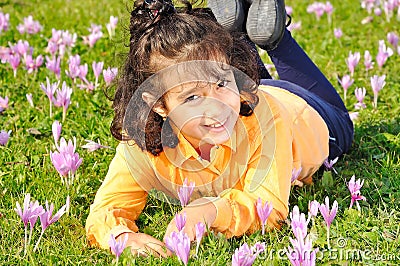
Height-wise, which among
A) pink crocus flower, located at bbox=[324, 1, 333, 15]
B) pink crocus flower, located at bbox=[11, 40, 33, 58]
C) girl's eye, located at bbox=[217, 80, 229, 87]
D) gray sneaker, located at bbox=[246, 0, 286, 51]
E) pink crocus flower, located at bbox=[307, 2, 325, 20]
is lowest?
pink crocus flower, located at bbox=[307, 2, 325, 20]

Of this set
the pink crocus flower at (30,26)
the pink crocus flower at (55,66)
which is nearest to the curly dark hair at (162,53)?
the pink crocus flower at (55,66)

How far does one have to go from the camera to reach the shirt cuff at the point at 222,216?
257cm

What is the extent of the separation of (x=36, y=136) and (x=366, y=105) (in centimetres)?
176

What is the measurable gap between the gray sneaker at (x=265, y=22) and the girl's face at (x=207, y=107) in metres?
0.40

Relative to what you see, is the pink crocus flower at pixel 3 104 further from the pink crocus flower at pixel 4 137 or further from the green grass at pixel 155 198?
the pink crocus flower at pixel 4 137

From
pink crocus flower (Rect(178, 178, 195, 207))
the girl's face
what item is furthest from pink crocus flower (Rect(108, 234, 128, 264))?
the girl's face

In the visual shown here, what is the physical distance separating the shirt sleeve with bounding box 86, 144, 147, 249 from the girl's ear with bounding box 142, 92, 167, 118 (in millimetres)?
230

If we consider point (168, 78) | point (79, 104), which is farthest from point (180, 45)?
point (79, 104)

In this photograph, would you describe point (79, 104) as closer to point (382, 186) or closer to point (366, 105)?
point (366, 105)

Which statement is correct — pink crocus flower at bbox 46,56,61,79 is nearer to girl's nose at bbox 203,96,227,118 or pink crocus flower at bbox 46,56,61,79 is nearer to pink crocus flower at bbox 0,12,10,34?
pink crocus flower at bbox 0,12,10,34

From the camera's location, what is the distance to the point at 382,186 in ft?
9.87

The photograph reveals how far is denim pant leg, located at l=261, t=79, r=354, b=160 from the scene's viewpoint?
3387 millimetres

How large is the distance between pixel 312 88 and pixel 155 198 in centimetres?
108

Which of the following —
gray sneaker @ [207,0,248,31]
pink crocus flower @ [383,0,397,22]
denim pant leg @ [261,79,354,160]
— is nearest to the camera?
gray sneaker @ [207,0,248,31]
